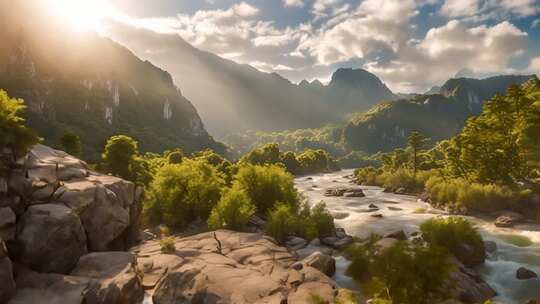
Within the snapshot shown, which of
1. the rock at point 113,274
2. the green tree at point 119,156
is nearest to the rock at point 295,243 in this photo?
the rock at point 113,274

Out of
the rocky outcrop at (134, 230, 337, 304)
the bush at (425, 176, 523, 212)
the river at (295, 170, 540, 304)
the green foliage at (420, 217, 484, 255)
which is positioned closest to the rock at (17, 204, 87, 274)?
the rocky outcrop at (134, 230, 337, 304)

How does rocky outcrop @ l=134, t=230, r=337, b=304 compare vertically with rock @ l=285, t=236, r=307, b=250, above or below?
above

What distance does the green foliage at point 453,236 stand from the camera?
1326 inches

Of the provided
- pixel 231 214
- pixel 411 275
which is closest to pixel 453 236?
pixel 411 275

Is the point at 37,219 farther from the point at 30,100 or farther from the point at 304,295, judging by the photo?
the point at 30,100

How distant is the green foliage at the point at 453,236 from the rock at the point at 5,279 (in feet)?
102

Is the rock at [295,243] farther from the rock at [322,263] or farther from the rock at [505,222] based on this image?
the rock at [505,222]

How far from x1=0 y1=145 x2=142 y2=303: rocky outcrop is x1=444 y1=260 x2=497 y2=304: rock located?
20.8m

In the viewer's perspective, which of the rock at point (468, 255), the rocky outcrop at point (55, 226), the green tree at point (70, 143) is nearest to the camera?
the rocky outcrop at point (55, 226)

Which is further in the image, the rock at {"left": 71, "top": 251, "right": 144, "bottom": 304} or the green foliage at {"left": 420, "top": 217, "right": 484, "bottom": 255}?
the green foliage at {"left": 420, "top": 217, "right": 484, "bottom": 255}

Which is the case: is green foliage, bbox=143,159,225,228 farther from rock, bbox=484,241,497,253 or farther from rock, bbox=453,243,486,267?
rock, bbox=484,241,497,253

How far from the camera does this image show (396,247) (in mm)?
17797

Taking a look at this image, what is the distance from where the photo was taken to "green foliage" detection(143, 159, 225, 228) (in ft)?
148

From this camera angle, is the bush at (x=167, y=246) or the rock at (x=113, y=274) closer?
the rock at (x=113, y=274)
